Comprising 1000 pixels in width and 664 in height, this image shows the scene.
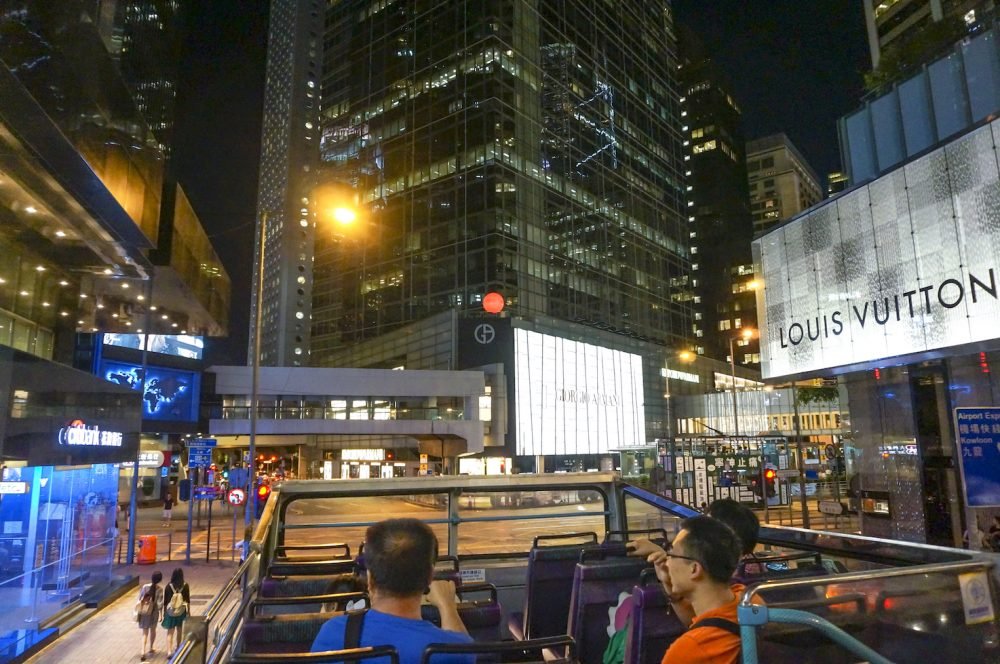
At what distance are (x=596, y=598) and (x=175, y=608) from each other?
882 cm

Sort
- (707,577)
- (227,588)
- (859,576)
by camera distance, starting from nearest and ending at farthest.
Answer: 1. (707,577)
2. (859,576)
3. (227,588)

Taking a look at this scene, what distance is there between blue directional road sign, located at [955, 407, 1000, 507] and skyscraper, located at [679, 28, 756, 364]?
115178 millimetres

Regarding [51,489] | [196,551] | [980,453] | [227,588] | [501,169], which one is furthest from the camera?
[501,169]

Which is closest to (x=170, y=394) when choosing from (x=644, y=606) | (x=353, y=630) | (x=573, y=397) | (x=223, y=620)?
(x=573, y=397)

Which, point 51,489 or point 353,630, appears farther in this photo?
point 51,489

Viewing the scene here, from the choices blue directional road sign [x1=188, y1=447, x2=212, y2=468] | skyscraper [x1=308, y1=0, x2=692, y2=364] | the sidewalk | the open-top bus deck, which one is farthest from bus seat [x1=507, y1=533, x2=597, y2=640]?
skyscraper [x1=308, y1=0, x2=692, y2=364]

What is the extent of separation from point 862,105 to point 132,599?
73.9ft

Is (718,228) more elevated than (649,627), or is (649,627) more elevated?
(718,228)

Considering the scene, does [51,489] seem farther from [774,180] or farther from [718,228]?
[774,180]

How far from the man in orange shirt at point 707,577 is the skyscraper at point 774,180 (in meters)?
147

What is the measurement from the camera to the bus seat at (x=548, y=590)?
5.48 metres

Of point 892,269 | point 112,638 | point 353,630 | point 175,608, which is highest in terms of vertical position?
point 892,269

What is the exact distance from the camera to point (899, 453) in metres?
16.8

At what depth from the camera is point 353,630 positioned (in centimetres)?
232
